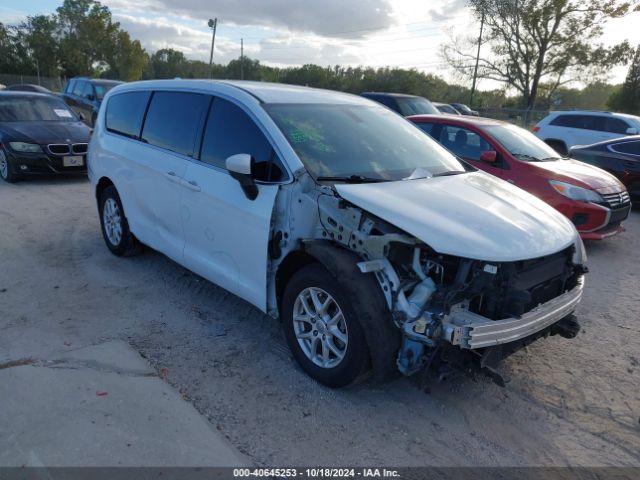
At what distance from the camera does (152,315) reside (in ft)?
14.1

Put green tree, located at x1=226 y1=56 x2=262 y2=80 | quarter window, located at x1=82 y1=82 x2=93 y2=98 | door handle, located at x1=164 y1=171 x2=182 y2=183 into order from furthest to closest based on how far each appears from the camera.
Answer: green tree, located at x1=226 y1=56 x2=262 y2=80, quarter window, located at x1=82 y1=82 x2=93 y2=98, door handle, located at x1=164 y1=171 x2=182 y2=183

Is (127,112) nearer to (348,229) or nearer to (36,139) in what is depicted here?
(348,229)

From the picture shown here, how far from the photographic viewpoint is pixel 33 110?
396 inches

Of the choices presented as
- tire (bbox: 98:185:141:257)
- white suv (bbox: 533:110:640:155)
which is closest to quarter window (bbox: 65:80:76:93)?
tire (bbox: 98:185:141:257)

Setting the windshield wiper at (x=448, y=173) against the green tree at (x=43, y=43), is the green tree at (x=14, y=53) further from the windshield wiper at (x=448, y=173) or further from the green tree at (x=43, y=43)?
the windshield wiper at (x=448, y=173)

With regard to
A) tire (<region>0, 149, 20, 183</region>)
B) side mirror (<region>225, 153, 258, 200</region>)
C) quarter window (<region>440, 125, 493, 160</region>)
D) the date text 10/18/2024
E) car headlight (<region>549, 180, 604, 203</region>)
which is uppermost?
quarter window (<region>440, 125, 493, 160</region>)

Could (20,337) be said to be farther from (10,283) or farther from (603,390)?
(603,390)

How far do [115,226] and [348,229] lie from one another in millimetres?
3389

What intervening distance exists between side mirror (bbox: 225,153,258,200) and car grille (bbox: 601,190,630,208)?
5.20m

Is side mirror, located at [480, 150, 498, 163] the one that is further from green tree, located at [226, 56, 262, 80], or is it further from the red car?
green tree, located at [226, 56, 262, 80]

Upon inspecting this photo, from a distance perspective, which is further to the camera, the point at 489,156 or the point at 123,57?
the point at 123,57

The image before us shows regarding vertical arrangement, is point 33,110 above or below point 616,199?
above

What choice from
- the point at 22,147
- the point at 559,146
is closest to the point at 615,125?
the point at 559,146

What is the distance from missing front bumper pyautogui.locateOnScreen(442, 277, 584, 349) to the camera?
2.79m
